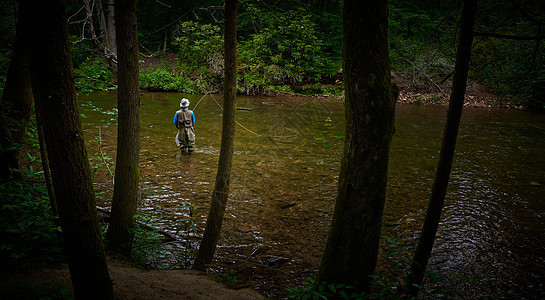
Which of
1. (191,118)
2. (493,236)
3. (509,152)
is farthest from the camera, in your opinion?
(509,152)

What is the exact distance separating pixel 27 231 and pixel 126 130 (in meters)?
1.51

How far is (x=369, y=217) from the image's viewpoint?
304 centimetres

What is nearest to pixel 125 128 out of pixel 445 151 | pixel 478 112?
pixel 445 151

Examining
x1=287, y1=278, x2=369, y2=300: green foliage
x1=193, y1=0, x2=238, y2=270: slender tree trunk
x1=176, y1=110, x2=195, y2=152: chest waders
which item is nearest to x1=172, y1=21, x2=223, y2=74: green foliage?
x1=176, y1=110, x2=195, y2=152: chest waders

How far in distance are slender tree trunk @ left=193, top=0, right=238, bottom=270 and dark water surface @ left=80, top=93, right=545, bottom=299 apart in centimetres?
43

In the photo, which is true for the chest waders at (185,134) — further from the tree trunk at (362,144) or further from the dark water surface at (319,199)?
the tree trunk at (362,144)

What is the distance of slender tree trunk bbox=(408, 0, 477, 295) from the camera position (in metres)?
2.98

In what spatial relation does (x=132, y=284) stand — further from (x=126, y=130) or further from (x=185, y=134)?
(x=185, y=134)

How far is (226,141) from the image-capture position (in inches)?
154

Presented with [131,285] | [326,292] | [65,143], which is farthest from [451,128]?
[131,285]

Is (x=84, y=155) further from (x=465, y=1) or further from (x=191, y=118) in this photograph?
(x=191, y=118)

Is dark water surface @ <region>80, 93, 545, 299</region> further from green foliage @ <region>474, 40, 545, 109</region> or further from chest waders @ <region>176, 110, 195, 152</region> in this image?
green foliage @ <region>474, 40, 545, 109</region>

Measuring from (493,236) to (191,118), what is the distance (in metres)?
8.73

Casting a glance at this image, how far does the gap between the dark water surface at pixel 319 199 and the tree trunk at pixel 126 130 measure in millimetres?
479
